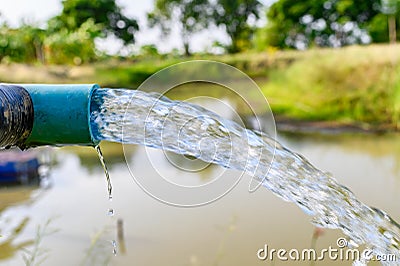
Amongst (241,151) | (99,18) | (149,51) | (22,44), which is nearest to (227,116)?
(241,151)

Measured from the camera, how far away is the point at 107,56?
36.3ft

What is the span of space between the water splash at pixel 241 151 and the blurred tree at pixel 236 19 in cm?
A: 1305

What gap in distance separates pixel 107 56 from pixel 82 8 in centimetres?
263

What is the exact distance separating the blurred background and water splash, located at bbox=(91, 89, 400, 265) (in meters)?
0.39

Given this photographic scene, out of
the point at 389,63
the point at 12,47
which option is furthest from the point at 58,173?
the point at 12,47

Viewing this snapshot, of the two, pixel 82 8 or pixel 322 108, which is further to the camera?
pixel 82 8

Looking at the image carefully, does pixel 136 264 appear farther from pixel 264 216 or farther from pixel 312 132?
pixel 312 132

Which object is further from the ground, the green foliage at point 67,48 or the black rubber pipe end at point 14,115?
the black rubber pipe end at point 14,115

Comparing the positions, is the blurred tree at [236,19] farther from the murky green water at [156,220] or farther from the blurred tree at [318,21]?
the murky green water at [156,220]

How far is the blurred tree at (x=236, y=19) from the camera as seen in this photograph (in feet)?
45.1

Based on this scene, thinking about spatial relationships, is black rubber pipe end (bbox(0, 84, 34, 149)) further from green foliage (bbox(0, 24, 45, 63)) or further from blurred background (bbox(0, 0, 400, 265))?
green foliage (bbox(0, 24, 45, 63))

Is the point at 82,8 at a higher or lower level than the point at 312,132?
higher

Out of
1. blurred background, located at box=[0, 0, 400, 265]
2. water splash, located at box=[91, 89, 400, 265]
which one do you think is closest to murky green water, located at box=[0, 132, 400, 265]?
blurred background, located at box=[0, 0, 400, 265]

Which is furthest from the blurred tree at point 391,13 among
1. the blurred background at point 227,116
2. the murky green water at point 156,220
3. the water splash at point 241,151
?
the water splash at point 241,151
